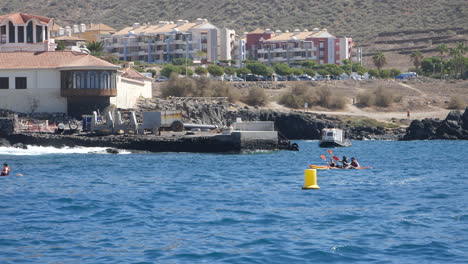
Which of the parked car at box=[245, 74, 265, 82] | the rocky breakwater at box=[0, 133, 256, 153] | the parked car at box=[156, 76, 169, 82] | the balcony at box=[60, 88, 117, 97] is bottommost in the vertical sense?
the rocky breakwater at box=[0, 133, 256, 153]

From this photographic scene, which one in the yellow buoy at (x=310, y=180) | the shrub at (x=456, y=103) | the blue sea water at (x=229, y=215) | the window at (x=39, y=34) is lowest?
the blue sea water at (x=229, y=215)

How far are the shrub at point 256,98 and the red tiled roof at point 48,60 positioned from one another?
3431cm

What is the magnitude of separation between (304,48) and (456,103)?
4927 centimetres

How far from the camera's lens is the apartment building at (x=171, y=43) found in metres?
154

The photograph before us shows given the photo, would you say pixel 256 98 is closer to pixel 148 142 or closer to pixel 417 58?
pixel 148 142

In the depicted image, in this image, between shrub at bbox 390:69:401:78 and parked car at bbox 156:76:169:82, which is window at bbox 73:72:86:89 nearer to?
parked car at bbox 156:76:169:82

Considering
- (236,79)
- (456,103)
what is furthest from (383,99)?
(236,79)

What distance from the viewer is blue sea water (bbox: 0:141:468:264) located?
24.0 meters

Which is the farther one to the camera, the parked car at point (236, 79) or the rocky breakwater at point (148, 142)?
the parked car at point (236, 79)

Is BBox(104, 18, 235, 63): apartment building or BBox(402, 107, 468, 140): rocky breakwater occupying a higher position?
BBox(104, 18, 235, 63): apartment building

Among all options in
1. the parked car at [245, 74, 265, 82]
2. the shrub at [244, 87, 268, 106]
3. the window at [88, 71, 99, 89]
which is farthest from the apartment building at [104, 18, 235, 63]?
the window at [88, 71, 99, 89]

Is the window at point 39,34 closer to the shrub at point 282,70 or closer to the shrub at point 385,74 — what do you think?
the shrub at point 282,70

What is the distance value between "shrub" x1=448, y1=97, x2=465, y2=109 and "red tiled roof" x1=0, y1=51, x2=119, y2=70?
2155 inches

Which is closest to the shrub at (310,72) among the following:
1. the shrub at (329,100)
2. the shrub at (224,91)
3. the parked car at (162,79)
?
the shrub at (329,100)
